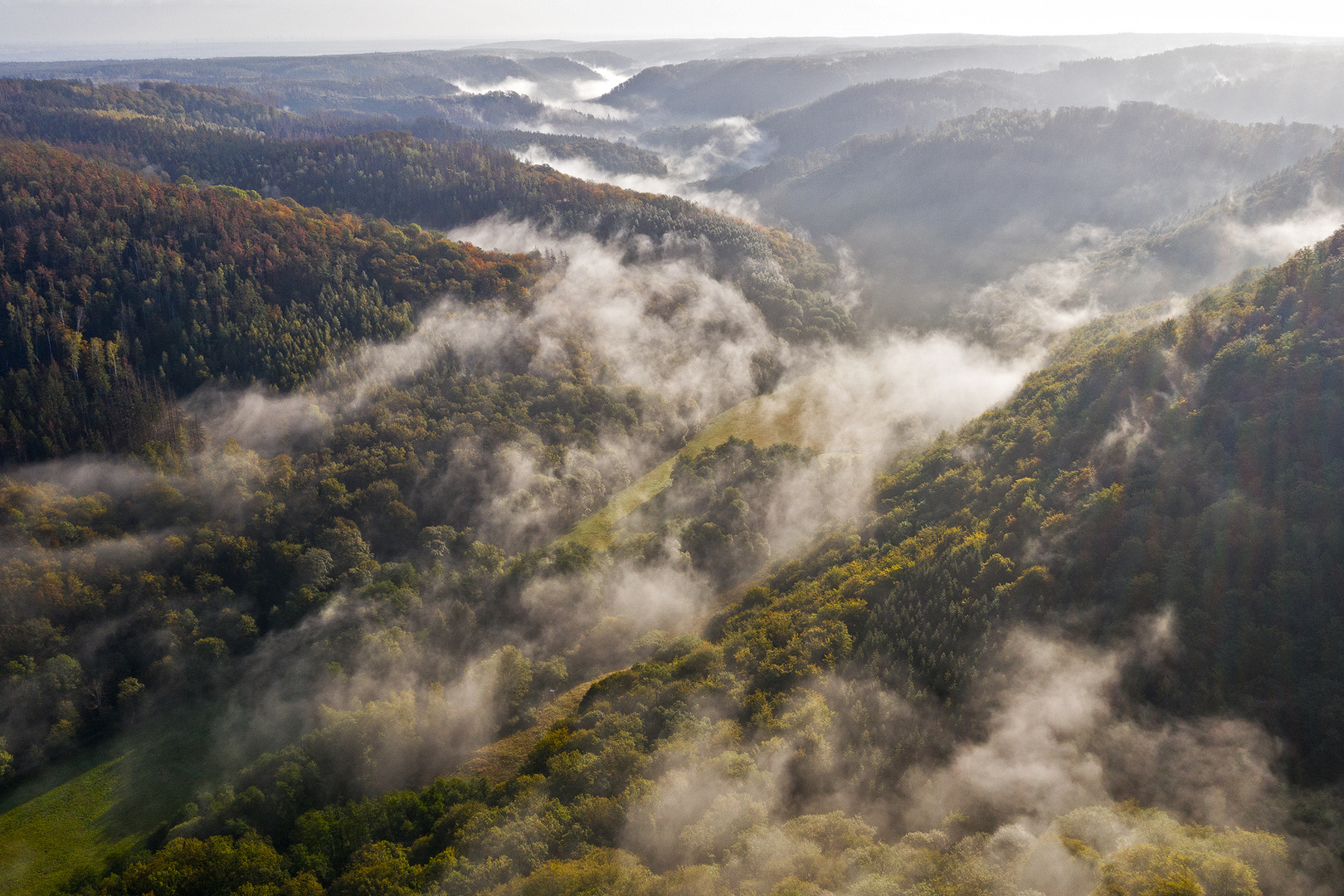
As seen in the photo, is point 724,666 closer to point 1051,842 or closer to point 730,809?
point 730,809

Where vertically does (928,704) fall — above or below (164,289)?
below

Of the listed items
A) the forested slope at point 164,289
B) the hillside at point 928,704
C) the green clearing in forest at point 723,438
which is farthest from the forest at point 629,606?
the green clearing in forest at point 723,438

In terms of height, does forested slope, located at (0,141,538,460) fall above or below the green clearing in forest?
above

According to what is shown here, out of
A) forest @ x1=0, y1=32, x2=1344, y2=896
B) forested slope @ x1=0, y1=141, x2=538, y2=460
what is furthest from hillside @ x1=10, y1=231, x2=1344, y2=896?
forested slope @ x1=0, y1=141, x2=538, y2=460

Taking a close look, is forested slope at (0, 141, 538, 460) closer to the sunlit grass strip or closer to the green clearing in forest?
the green clearing in forest

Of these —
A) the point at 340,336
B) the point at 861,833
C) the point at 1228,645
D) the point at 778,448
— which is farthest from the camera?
the point at 340,336

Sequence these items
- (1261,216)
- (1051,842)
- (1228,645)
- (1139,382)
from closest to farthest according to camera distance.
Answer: (1051,842)
(1228,645)
(1139,382)
(1261,216)

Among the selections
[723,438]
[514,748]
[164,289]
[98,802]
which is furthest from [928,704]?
[164,289]

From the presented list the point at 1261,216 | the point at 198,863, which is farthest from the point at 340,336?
the point at 1261,216

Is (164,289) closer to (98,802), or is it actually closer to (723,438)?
(98,802)
